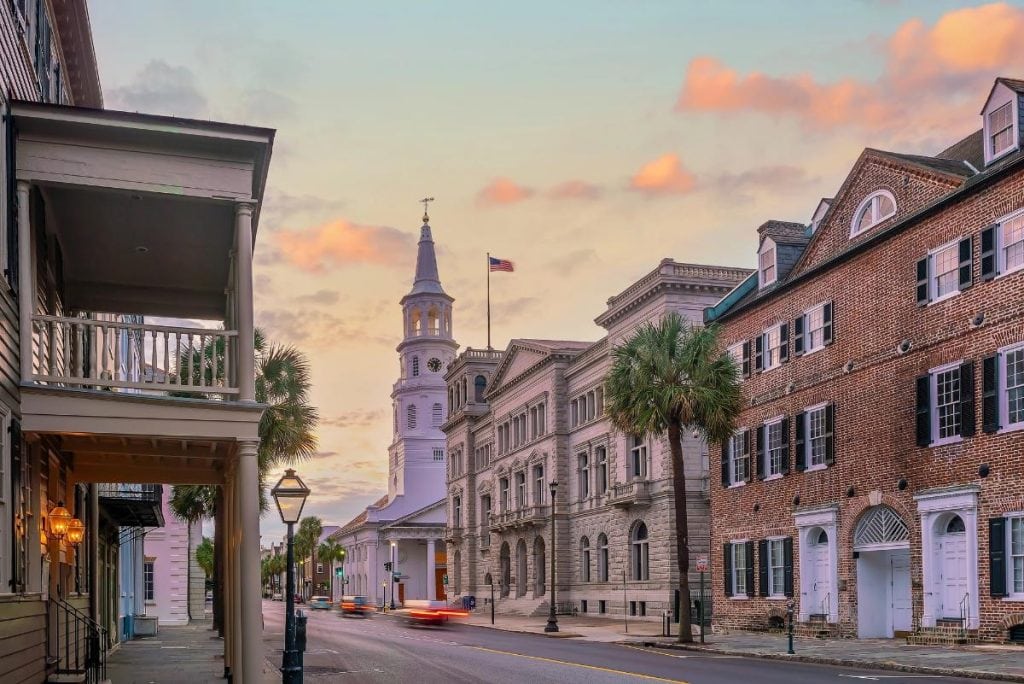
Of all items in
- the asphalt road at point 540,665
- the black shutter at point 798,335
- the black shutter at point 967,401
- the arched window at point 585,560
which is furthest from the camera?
the arched window at point 585,560

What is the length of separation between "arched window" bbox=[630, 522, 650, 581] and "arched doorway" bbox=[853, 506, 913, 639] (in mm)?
22946

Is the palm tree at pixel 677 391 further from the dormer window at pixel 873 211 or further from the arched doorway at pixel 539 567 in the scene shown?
the arched doorway at pixel 539 567

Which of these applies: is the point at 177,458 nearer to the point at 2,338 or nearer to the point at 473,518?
the point at 2,338

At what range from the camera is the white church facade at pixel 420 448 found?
117 meters

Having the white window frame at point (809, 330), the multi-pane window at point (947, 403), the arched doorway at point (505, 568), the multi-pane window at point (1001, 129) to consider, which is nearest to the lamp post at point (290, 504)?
the multi-pane window at point (947, 403)

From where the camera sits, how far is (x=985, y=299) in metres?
31.1

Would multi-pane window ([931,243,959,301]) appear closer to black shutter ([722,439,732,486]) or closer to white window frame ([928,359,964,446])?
white window frame ([928,359,964,446])

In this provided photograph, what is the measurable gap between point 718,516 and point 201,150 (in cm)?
3479

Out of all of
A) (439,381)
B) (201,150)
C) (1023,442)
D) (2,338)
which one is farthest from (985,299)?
(439,381)

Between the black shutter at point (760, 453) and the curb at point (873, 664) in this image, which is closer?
the curb at point (873, 664)

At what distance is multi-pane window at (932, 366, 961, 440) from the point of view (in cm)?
3195

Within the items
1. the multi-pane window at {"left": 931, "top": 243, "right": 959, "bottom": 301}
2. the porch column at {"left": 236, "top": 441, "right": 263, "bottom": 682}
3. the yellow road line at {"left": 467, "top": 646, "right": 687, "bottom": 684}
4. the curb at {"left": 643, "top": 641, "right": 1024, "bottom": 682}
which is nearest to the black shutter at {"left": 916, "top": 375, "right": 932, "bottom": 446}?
the multi-pane window at {"left": 931, "top": 243, "right": 959, "bottom": 301}

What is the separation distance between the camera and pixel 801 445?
132ft

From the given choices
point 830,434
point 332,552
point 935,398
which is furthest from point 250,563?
point 332,552
